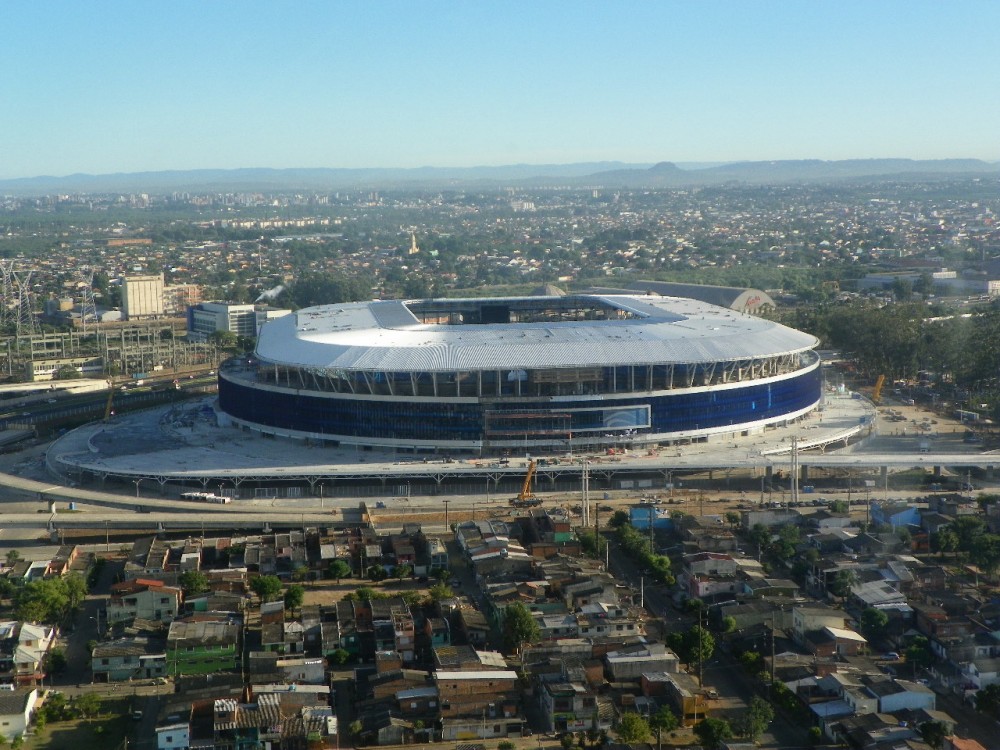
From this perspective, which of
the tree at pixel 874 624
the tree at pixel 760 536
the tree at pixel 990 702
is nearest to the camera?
the tree at pixel 990 702

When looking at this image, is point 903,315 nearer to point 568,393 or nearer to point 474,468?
point 568,393

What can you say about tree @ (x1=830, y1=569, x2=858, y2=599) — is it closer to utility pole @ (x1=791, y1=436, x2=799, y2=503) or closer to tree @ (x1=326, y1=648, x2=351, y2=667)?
utility pole @ (x1=791, y1=436, x2=799, y2=503)

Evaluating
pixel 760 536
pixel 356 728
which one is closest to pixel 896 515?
pixel 760 536

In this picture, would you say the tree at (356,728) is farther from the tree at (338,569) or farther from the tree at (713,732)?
the tree at (338,569)

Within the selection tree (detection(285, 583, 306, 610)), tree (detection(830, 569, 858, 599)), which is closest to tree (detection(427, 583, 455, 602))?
tree (detection(285, 583, 306, 610))

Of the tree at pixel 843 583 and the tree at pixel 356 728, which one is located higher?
the tree at pixel 843 583

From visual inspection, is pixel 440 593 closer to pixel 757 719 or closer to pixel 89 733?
pixel 89 733

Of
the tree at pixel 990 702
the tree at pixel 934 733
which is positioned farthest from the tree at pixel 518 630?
the tree at pixel 990 702
